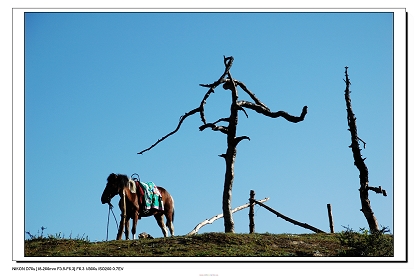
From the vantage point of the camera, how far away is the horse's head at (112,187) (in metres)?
21.0

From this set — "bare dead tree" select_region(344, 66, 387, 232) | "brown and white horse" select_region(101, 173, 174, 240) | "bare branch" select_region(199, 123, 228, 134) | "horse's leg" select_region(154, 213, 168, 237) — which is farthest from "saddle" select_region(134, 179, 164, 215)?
"bare dead tree" select_region(344, 66, 387, 232)

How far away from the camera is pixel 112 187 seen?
20953 mm

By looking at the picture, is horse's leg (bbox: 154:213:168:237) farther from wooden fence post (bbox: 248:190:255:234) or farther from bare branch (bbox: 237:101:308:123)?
bare branch (bbox: 237:101:308:123)

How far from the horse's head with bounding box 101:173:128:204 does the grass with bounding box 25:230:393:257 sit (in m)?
1.71

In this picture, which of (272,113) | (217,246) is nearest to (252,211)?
(272,113)

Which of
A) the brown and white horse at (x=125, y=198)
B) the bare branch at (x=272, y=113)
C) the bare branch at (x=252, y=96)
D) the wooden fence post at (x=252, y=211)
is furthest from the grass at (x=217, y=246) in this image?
the bare branch at (x=252, y=96)

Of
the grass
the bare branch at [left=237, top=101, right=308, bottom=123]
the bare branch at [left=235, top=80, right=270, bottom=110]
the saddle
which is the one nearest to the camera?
the grass

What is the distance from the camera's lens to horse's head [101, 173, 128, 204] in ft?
68.8

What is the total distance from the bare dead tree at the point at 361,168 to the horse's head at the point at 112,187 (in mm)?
6879

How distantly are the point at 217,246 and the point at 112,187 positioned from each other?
13.8 ft

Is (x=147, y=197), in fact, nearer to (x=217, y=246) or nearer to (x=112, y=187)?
(x=112, y=187)

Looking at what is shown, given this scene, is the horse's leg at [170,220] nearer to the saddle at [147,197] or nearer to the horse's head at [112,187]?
the saddle at [147,197]

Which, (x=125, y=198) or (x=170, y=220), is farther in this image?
(x=170, y=220)
